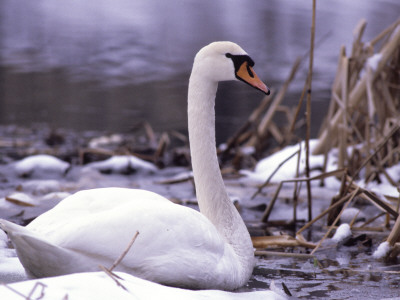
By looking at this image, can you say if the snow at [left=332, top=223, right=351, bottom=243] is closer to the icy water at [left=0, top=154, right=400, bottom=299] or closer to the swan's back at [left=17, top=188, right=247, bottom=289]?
the icy water at [left=0, top=154, right=400, bottom=299]

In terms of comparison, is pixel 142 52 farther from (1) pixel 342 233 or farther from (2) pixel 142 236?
(2) pixel 142 236

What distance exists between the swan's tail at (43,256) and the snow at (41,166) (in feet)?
11.4

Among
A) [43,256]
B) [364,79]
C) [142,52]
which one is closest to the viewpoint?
[43,256]

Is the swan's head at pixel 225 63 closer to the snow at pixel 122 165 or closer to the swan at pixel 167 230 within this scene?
the swan at pixel 167 230

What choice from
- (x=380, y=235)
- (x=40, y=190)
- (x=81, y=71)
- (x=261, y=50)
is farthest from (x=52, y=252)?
(x=261, y=50)

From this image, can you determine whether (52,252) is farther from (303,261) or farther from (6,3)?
(6,3)

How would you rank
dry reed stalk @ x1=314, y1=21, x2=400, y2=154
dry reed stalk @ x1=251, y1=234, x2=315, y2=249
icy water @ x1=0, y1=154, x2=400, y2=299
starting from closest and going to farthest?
icy water @ x1=0, y1=154, x2=400, y2=299 < dry reed stalk @ x1=251, y1=234, x2=315, y2=249 < dry reed stalk @ x1=314, y1=21, x2=400, y2=154

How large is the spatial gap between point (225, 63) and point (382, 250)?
133 cm

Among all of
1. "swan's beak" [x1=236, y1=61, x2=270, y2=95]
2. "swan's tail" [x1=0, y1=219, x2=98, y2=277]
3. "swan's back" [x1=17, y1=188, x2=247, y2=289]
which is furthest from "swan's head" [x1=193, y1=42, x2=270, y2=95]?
"swan's tail" [x1=0, y1=219, x2=98, y2=277]

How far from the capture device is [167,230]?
9.70ft

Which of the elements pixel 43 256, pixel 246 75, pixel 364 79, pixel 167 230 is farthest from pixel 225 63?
pixel 364 79

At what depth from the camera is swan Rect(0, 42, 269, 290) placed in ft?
9.12

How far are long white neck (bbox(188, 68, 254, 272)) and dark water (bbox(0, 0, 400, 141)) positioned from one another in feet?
6.06

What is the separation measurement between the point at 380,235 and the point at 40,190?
2650 mm
